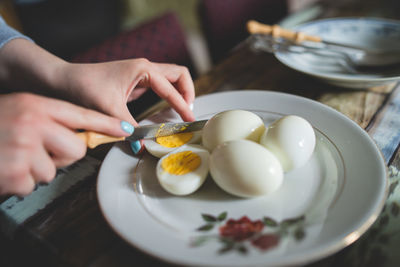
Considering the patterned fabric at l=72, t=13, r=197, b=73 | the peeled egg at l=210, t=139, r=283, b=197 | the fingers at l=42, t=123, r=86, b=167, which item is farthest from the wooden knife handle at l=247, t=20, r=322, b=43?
the fingers at l=42, t=123, r=86, b=167

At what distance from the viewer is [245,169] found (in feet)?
1.65

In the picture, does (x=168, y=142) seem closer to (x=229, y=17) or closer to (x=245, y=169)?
(x=245, y=169)

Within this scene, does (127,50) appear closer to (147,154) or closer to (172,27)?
(172,27)

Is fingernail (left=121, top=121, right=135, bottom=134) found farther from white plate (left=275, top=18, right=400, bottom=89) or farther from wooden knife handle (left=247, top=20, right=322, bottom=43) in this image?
wooden knife handle (left=247, top=20, right=322, bottom=43)

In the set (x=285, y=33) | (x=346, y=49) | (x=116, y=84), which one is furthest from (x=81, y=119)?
(x=346, y=49)

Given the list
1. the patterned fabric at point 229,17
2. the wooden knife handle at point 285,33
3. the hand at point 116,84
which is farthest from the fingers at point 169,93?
the patterned fabric at point 229,17

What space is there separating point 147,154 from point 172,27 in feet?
2.34

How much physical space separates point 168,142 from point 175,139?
0.02 meters

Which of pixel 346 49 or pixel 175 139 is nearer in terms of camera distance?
pixel 175 139

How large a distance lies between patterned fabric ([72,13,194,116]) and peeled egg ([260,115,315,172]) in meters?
0.61

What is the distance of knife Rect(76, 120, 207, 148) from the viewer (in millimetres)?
548

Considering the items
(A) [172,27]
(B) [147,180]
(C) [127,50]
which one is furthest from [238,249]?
(A) [172,27]

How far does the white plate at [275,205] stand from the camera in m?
0.40

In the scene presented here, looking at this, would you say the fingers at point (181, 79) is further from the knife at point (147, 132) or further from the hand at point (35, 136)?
the hand at point (35, 136)
